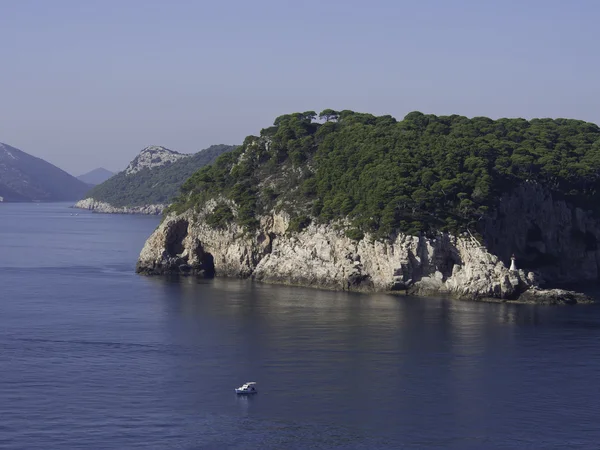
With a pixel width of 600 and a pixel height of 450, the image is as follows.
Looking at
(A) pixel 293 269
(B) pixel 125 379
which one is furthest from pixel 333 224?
(B) pixel 125 379

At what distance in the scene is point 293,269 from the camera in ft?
319

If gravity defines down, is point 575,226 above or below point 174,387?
above

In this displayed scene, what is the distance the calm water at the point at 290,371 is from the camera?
1844 inches

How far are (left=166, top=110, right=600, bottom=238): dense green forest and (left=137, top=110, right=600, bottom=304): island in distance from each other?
0.17m

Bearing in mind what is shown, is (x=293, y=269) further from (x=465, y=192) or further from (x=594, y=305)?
(x=594, y=305)

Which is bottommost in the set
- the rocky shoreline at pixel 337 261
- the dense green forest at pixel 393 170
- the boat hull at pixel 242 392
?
the boat hull at pixel 242 392

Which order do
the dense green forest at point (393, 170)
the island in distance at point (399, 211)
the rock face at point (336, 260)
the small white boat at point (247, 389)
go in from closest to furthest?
the small white boat at point (247, 389), the rock face at point (336, 260), the island in distance at point (399, 211), the dense green forest at point (393, 170)

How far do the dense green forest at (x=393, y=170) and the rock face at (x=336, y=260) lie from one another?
1741mm

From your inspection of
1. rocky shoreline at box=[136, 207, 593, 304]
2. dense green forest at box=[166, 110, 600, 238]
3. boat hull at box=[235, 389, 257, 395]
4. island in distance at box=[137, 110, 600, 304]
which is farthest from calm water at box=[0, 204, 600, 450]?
dense green forest at box=[166, 110, 600, 238]

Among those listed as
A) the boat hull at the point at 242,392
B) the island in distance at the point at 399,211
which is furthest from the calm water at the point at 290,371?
the island in distance at the point at 399,211

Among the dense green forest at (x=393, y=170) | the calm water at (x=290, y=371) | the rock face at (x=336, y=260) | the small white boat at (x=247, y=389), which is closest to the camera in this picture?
the calm water at (x=290, y=371)

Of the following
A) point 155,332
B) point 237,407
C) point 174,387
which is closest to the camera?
point 237,407

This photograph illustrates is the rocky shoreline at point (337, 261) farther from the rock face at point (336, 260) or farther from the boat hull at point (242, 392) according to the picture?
the boat hull at point (242, 392)

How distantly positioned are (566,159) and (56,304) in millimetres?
56647
